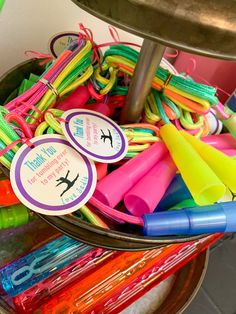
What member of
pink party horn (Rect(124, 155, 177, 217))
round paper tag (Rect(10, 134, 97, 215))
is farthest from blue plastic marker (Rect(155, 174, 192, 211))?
round paper tag (Rect(10, 134, 97, 215))

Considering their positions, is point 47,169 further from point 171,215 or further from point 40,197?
point 171,215

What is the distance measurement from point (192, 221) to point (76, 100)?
0.77 ft

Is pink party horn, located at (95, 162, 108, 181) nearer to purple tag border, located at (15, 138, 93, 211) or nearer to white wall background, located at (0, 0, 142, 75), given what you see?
purple tag border, located at (15, 138, 93, 211)

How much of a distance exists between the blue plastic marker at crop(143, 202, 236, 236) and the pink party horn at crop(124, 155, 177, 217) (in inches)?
0.8

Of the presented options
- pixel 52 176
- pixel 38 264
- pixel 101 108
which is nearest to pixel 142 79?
pixel 101 108

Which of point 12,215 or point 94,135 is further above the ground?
point 94,135

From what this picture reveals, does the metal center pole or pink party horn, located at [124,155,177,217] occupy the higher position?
the metal center pole

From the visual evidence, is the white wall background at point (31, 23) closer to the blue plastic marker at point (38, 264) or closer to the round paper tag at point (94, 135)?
the round paper tag at point (94, 135)

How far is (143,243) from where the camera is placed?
0.37m

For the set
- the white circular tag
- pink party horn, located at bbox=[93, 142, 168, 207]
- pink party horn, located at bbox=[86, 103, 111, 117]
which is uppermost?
the white circular tag

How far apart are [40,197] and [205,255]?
0.52 m

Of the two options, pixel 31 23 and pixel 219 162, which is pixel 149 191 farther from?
pixel 31 23

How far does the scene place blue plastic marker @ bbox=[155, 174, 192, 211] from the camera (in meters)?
0.44

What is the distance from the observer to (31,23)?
1.85 ft
